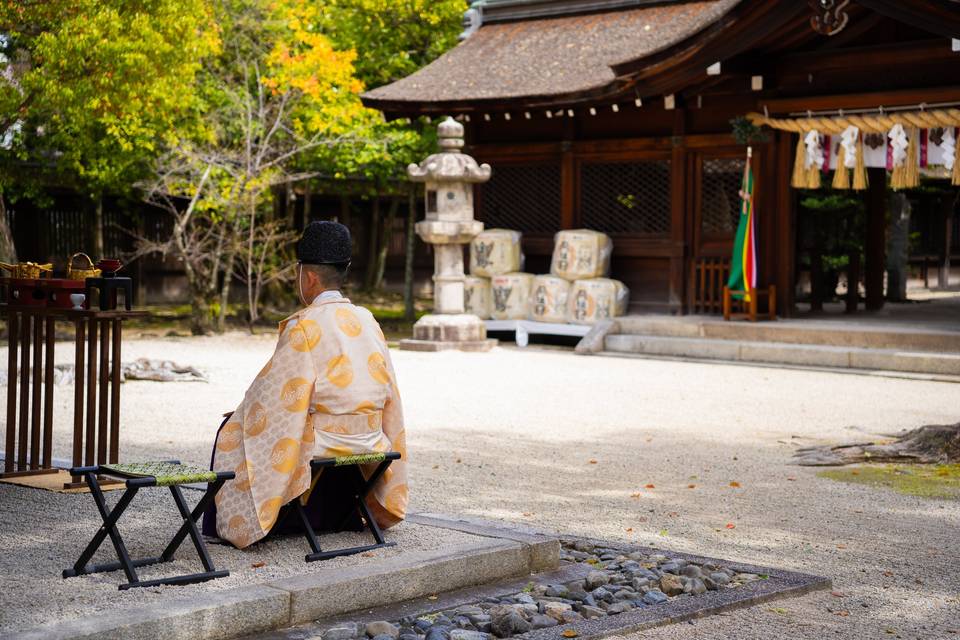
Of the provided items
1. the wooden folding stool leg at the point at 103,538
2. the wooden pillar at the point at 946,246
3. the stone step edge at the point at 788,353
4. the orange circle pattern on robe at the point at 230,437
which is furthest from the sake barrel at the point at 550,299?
the wooden folding stool leg at the point at 103,538

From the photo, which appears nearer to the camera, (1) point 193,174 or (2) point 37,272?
→ (2) point 37,272

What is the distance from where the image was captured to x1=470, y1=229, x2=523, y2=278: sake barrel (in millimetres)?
16891

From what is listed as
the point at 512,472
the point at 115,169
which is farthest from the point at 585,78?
the point at 512,472

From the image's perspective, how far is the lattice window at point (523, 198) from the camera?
1744cm

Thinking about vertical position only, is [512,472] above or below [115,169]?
below

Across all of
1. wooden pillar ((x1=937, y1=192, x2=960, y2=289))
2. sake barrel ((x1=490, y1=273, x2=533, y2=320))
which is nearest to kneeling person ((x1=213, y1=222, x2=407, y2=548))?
sake barrel ((x1=490, y1=273, x2=533, y2=320))

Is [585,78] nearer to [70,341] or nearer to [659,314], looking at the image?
[659,314]

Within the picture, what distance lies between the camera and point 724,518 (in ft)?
20.1

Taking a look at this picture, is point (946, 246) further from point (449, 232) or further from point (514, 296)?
point (449, 232)

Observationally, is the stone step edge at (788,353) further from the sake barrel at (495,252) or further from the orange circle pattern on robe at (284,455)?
the orange circle pattern on robe at (284,455)

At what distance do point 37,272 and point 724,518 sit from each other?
3750mm

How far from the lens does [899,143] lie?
13.5 meters

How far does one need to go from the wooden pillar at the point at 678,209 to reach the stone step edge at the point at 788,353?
110 cm

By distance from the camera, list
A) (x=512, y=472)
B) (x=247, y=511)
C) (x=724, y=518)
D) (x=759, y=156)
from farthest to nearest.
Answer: (x=759, y=156)
(x=512, y=472)
(x=724, y=518)
(x=247, y=511)
